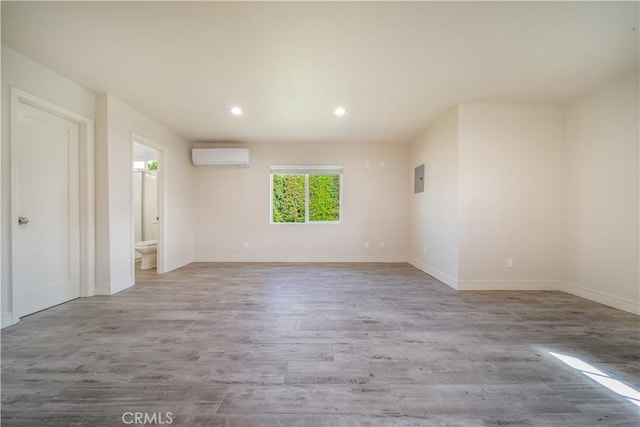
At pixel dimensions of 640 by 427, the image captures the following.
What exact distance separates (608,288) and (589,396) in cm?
224

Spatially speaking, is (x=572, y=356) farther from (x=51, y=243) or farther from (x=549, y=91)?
(x=51, y=243)

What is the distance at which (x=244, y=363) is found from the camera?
1.75 meters

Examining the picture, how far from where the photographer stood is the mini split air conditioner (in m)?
5.14

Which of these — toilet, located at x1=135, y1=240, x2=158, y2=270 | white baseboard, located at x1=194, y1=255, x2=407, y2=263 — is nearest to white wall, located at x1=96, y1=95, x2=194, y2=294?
toilet, located at x1=135, y1=240, x2=158, y2=270

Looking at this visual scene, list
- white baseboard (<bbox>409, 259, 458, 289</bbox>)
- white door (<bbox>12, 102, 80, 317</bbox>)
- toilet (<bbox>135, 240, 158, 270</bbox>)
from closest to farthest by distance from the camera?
1. white door (<bbox>12, 102, 80, 317</bbox>)
2. white baseboard (<bbox>409, 259, 458, 289</bbox>)
3. toilet (<bbox>135, 240, 158, 270</bbox>)

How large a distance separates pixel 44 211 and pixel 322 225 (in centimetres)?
405

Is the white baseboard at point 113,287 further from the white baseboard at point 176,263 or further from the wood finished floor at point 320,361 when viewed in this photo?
the white baseboard at point 176,263

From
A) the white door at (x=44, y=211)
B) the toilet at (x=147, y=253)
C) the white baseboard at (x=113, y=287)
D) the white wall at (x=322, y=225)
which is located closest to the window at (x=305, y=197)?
the white wall at (x=322, y=225)

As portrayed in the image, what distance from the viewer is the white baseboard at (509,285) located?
349cm

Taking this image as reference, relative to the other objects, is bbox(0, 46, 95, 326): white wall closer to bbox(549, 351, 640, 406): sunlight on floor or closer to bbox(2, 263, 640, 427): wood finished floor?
bbox(2, 263, 640, 427): wood finished floor

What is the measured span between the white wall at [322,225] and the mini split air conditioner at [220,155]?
0.27 meters

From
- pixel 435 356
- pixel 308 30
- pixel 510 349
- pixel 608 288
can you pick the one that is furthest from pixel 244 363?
pixel 608 288

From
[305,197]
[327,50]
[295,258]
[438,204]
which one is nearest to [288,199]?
[305,197]

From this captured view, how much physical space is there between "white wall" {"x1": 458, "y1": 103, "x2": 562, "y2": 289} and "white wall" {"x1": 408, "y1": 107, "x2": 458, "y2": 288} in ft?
0.48
